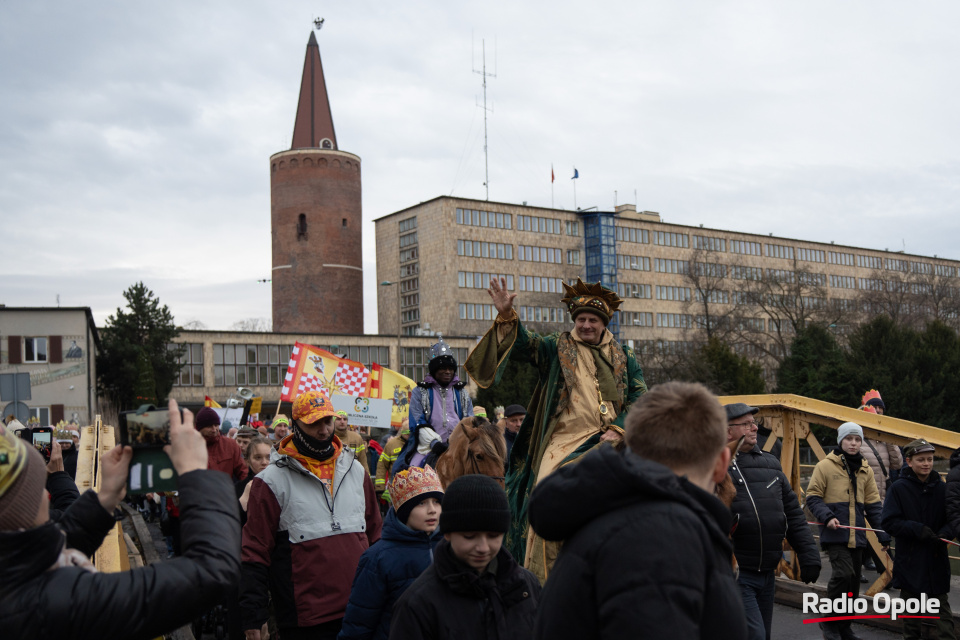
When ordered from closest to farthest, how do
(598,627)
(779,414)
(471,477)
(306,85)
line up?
(598,627) → (471,477) → (779,414) → (306,85)

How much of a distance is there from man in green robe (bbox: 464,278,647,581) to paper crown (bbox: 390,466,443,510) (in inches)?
63.9

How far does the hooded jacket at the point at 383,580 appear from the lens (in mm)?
4699

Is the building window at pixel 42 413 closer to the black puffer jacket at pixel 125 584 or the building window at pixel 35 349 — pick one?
the building window at pixel 35 349

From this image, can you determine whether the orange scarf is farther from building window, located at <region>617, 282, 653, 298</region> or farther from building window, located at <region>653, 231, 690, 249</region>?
building window, located at <region>653, 231, 690, 249</region>

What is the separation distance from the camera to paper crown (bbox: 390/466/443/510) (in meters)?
4.96

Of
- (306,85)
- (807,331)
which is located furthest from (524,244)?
(807,331)

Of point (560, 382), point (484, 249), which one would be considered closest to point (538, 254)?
point (484, 249)

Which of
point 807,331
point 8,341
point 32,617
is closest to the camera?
point 32,617

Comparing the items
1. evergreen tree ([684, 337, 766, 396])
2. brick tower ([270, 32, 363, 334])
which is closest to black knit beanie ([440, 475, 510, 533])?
evergreen tree ([684, 337, 766, 396])

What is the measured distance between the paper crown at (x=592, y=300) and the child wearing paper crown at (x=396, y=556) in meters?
2.36

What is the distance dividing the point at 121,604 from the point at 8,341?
55.3m

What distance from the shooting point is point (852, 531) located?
9.25 m

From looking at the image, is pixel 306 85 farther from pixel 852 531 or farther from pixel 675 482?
pixel 675 482

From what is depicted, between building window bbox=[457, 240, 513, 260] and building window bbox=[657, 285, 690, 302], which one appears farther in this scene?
building window bbox=[657, 285, 690, 302]
